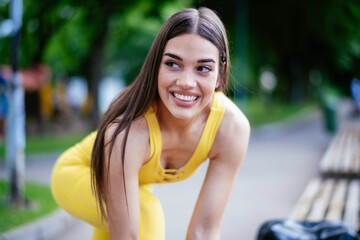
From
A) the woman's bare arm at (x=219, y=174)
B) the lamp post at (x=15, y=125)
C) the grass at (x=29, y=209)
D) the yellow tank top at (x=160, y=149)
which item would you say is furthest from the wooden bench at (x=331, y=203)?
the lamp post at (x=15, y=125)

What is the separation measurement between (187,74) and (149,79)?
186mm

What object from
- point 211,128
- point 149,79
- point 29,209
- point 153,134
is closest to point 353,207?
point 211,128

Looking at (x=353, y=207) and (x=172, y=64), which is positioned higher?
(x=172, y=64)

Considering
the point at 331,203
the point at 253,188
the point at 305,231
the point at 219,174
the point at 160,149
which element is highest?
the point at 160,149

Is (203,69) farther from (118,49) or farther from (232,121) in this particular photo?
(118,49)

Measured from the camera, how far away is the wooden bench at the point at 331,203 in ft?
13.1

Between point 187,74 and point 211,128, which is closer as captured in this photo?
point 187,74

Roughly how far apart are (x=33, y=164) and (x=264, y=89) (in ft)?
80.1

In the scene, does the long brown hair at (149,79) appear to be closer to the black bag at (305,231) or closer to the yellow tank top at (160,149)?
the yellow tank top at (160,149)

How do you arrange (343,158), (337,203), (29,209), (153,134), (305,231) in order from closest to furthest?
1. (153,134)
2. (305,231)
3. (337,203)
4. (29,209)
5. (343,158)

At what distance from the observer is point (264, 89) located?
101 ft

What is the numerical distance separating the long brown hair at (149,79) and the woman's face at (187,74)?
3 centimetres

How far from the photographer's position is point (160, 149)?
6.32 feet

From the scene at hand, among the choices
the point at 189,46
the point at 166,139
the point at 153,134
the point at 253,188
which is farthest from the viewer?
the point at 253,188
